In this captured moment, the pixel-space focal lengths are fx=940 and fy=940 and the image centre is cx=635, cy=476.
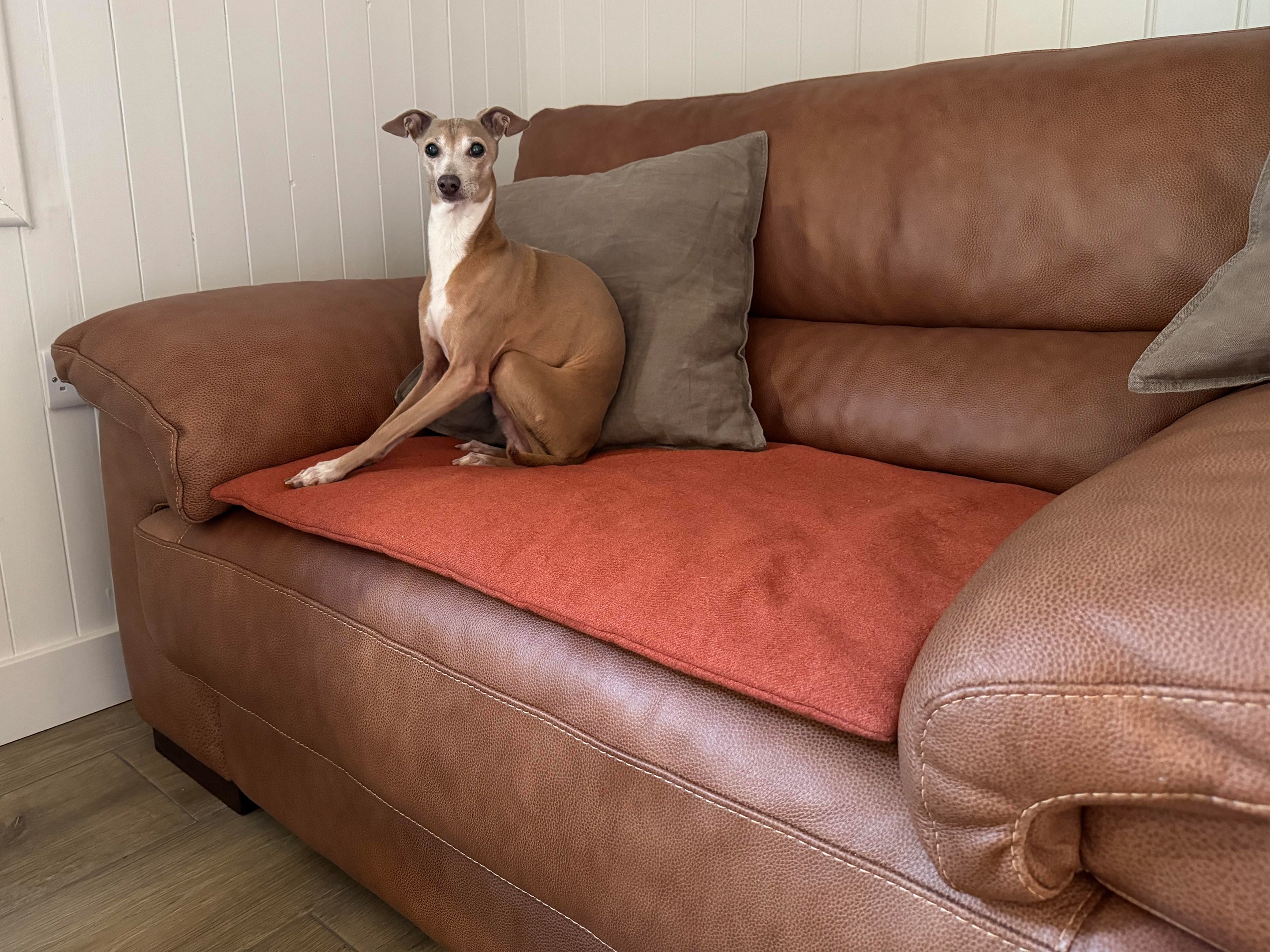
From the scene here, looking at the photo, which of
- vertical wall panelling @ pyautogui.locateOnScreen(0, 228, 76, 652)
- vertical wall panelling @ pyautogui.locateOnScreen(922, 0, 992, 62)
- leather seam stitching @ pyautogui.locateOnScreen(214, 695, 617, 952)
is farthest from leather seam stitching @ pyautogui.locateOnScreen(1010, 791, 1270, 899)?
vertical wall panelling @ pyautogui.locateOnScreen(0, 228, 76, 652)

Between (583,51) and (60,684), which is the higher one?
(583,51)

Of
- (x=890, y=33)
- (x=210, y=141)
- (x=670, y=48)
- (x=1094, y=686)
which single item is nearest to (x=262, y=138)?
(x=210, y=141)

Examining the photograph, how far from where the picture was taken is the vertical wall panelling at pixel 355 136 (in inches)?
84.7

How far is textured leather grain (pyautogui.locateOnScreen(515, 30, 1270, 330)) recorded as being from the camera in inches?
50.9

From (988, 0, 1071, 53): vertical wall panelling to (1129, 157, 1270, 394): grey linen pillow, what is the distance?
0.86 m

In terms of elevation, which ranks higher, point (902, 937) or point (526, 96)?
point (526, 96)

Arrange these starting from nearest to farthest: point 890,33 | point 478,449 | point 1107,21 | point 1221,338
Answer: point 1221,338
point 478,449
point 1107,21
point 890,33

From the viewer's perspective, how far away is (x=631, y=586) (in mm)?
942

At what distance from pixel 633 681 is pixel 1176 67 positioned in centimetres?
118

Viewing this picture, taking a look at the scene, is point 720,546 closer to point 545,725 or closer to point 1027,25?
point 545,725

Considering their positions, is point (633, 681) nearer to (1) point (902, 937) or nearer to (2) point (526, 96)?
(1) point (902, 937)

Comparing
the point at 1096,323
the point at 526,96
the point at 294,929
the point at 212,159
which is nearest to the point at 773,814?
the point at 294,929

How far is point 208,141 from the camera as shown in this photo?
1934 mm

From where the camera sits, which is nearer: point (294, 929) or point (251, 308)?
point (294, 929)
